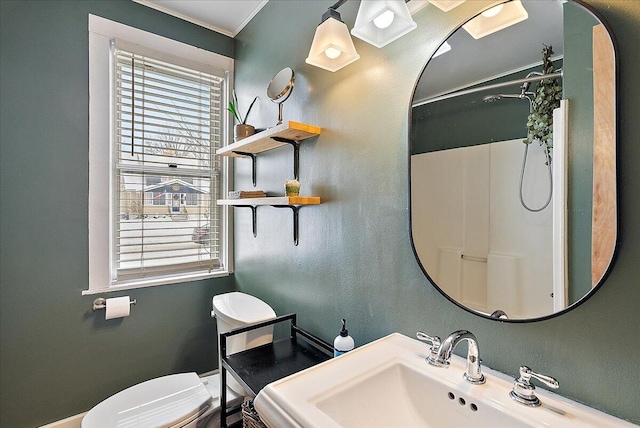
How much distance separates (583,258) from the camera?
0.72 m

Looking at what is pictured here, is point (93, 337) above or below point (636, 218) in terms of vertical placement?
below

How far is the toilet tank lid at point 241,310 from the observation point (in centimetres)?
150

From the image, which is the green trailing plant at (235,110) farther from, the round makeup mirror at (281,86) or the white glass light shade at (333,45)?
the white glass light shade at (333,45)

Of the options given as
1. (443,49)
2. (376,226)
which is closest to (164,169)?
(376,226)

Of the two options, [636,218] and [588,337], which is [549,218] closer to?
[636,218]

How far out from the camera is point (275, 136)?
4.92 feet

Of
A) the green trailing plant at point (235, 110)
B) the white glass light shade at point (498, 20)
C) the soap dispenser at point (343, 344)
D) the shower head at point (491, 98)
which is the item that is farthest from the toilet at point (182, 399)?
the white glass light shade at point (498, 20)

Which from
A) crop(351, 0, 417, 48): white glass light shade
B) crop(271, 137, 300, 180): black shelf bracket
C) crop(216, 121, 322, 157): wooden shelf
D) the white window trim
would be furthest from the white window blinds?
crop(351, 0, 417, 48): white glass light shade

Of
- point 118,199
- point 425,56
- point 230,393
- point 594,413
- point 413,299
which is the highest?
point 425,56

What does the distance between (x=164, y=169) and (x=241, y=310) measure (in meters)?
1.06

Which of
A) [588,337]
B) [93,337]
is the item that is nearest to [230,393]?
[93,337]

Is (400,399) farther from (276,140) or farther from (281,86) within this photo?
(281,86)

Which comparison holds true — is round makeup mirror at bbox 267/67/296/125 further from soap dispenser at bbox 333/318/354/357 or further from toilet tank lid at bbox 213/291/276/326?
soap dispenser at bbox 333/318/354/357

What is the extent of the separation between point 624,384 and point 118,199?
2242 millimetres
